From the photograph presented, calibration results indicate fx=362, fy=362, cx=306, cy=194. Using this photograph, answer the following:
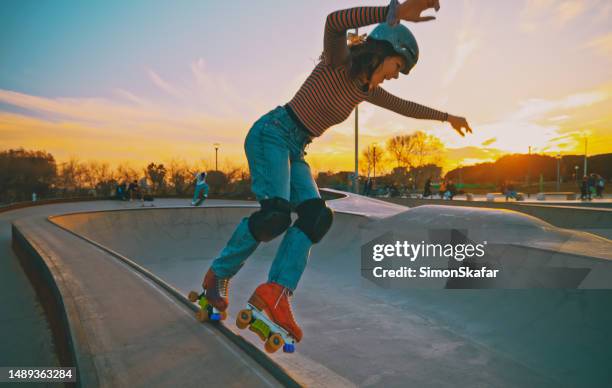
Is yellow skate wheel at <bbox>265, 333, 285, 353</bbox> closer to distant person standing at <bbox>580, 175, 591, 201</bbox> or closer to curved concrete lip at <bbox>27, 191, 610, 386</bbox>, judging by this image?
curved concrete lip at <bbox>27, 191, 610, 386</bbox>

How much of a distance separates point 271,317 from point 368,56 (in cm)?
158

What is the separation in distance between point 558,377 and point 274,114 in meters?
3.29

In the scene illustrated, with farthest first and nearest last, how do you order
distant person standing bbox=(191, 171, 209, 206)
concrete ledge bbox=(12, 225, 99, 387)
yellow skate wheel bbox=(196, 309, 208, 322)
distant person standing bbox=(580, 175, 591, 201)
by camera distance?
1. distant person standing bbox=(580, 175, 591, 201)
2. distant person standing bbox=(191, 171, 209, 206)
3. yellow skate wheel bbox=(196, 309, 208, 322)
4. concrete ledge bbox=(12, 225, 99, 387)

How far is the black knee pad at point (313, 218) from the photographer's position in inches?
85.9

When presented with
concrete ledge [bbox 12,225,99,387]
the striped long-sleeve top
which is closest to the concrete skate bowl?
concrete ledge [bbox 12,225,99,387]

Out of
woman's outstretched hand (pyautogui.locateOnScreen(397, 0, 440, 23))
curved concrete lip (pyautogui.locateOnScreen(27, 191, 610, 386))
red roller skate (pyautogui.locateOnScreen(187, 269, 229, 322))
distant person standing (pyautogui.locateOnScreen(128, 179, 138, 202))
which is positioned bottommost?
curved concrete lip (pyautogui.locateOnScreen(27, 191, 610, 386))

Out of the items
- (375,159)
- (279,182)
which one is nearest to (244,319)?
(279,182)

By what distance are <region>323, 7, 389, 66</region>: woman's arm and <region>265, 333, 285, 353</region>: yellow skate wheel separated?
1576 millimetres

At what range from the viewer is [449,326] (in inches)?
174

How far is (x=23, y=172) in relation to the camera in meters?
43.2

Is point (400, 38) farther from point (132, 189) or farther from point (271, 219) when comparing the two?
point (132, 189)

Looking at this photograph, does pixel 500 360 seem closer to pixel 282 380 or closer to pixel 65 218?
pixel 282 380

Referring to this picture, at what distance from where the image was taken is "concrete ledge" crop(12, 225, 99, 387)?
5.34 feet

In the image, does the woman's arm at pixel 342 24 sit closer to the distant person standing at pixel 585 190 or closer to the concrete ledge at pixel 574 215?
the concrete ledge at pixel 574 215
